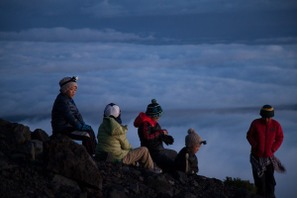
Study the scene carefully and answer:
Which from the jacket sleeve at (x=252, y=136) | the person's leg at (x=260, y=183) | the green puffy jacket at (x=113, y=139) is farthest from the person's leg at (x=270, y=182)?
the green puffy jacket at (x=113, y=139)

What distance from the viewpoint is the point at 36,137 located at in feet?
50.5

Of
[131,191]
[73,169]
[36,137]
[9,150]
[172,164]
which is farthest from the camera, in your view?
[36,137]

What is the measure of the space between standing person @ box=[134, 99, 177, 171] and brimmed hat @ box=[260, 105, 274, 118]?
2227mm

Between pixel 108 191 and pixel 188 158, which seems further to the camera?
pixel 188 158

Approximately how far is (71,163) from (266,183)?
5.30 m

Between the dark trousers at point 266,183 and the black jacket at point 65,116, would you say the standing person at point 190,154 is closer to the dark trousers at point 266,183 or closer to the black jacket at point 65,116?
the dark trousers at point 266,183

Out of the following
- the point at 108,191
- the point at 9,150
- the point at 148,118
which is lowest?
the point at 108,191

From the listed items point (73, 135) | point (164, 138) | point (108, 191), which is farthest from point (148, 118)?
point (108, 191)

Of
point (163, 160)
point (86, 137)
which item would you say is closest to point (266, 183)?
point (163, 160)

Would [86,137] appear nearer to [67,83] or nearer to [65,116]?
[65,116]

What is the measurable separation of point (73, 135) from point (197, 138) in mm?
2894

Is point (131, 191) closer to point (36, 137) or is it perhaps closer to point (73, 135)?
point (73, 135)

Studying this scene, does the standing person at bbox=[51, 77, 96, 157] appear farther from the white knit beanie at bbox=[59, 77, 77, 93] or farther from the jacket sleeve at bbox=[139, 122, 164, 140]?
the jacket sleeve at bbox=[139, 122, 164, 140]

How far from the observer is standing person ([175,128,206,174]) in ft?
44.9
